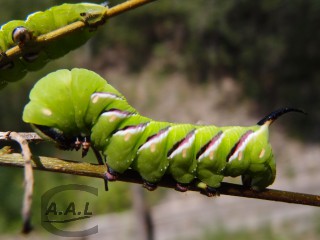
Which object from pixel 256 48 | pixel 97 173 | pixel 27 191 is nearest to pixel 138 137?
pixel 97 173

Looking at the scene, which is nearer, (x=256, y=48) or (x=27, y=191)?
(x=27, y=191)

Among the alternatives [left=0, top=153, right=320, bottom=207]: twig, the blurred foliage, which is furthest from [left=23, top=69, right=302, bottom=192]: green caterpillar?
the blurred foliage

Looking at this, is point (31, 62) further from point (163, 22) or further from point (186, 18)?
point (163, 22)

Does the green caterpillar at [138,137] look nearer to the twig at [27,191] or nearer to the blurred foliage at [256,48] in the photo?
the twig at [27,191]

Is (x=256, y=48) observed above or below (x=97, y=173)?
above

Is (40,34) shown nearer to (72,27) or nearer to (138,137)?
(72,27)

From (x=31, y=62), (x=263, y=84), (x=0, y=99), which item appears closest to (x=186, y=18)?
(x=263, y=84)
